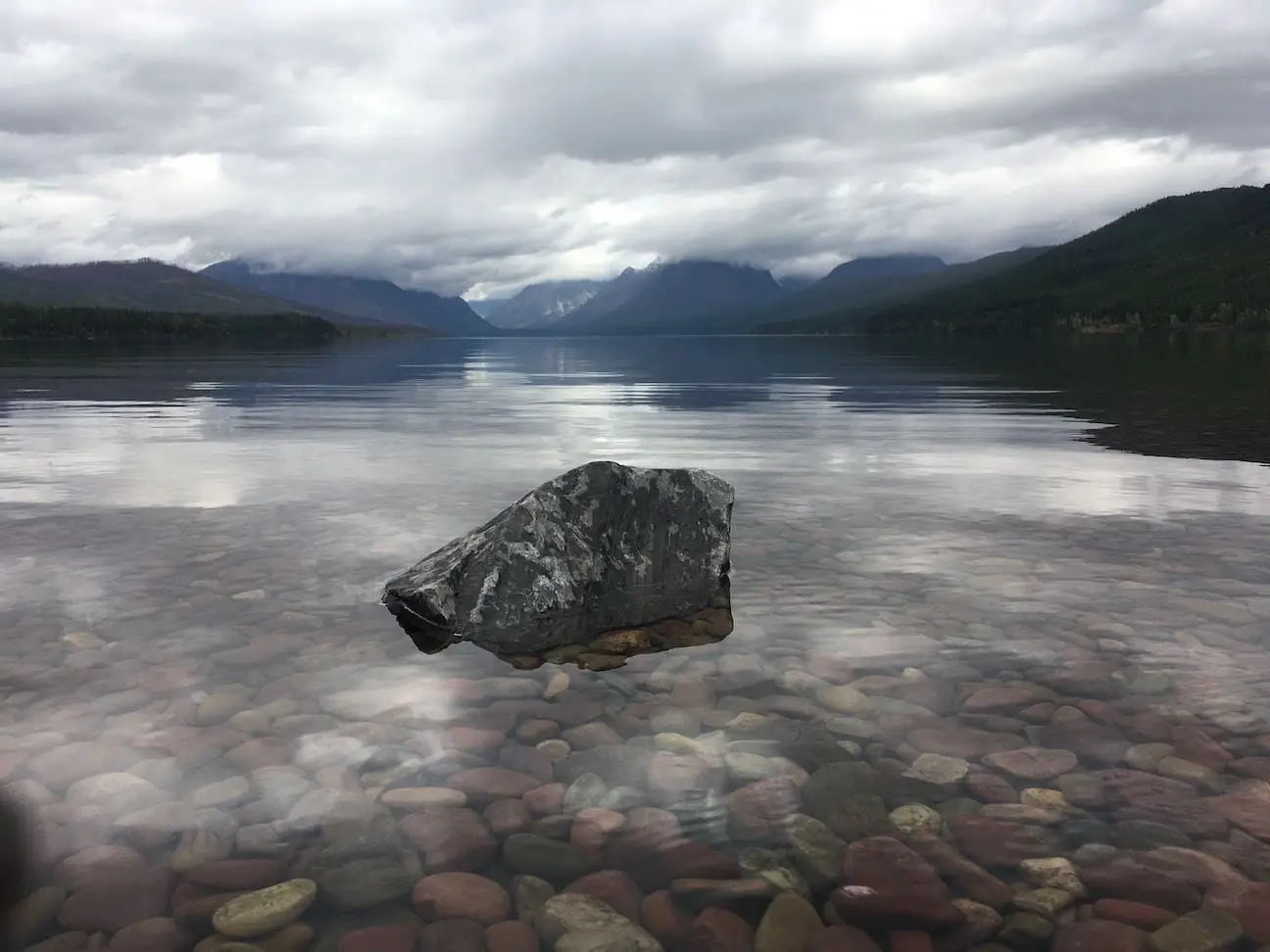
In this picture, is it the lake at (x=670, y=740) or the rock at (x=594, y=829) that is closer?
the lake at (x=670, y=740)

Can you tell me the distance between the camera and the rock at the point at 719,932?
15.9 feet

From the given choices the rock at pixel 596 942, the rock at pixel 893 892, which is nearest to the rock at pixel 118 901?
the rock at pixel 596 942

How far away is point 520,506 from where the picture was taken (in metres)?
11.1

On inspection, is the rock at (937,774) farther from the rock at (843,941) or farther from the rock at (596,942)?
the rock at (596,942)

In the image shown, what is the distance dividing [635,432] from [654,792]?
26114 millimetres

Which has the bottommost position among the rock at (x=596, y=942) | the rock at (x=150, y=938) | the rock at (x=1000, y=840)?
the rock at (x=596, y=942)

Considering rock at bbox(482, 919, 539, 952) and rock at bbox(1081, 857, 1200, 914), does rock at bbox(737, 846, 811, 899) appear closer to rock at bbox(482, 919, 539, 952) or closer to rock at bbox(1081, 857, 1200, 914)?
rock at bbox(482, 919, 539, 952)

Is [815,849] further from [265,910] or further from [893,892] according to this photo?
[265,910]

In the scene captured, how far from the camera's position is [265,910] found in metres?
5.10

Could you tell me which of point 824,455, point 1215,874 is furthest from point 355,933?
point 824,455

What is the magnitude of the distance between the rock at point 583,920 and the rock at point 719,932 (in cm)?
24

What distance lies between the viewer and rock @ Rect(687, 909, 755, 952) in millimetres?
4840

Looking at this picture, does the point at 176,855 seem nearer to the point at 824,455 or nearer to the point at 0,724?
the point at 0,724

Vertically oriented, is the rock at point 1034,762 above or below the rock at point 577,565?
below
